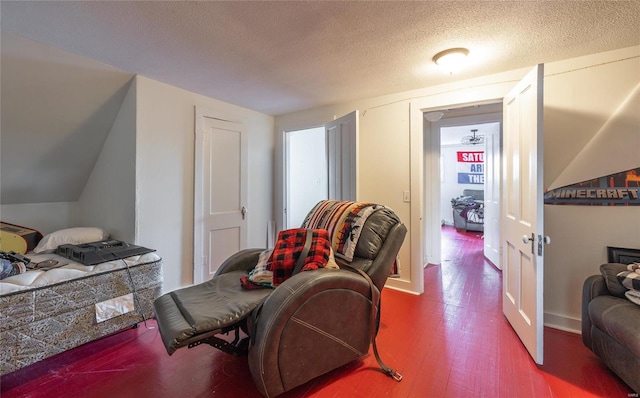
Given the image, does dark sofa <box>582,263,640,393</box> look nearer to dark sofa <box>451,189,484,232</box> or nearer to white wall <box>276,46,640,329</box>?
white wall <box>276,46,640,329</box>

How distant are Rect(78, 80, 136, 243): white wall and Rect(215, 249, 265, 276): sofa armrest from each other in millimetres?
1084

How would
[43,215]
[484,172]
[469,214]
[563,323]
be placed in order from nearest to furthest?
[563,323]
[43,215]
[484,172]
[469,214]

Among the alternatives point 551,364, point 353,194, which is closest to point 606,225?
point 551,364

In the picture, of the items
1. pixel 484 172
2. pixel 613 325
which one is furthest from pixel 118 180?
pixel 484 172

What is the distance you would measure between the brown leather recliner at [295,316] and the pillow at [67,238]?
1520 millimetres

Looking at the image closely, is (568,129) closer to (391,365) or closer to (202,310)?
(391,365)

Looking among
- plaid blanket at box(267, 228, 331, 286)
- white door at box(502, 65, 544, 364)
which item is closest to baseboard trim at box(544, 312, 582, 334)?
white door at box(502, 65, 544, 364)

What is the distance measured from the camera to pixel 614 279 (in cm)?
172

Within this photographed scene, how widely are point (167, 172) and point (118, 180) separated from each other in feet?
1.44

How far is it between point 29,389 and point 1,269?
2.39ft

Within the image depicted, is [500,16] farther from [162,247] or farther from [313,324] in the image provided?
[162,247]

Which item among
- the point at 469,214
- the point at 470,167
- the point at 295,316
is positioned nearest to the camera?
the point at 295,316

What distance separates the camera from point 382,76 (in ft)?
8.25

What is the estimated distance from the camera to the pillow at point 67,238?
7.73 ft
